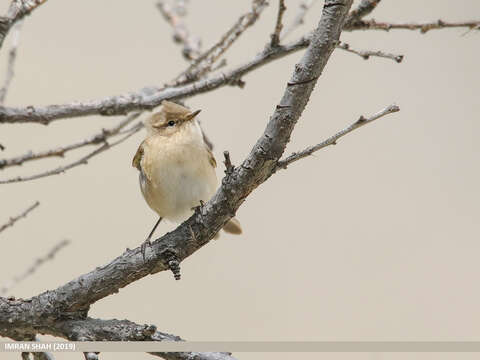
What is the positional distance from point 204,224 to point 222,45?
115 cm

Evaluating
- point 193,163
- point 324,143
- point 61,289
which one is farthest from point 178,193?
point 324,143

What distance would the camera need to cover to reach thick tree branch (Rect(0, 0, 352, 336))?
1.72 m

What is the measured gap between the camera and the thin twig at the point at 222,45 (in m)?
2.78

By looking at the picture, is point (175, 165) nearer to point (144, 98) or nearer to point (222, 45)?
point (144, 98)

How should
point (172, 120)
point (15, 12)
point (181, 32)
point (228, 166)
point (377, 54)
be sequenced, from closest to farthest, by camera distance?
point (228, 166)
point (377, 54)
point (15, 12)
point (172, 120)
point (181, 32)

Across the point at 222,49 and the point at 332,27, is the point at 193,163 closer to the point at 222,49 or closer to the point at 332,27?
the point at 222,49

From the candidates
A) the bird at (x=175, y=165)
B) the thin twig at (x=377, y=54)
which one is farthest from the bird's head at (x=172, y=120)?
the thin twig at (x=377, y=54)

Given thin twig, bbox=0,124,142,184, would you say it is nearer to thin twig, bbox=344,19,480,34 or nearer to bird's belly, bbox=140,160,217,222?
bird's belly, bbox=140,160,217,222

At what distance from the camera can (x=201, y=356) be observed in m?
2.00

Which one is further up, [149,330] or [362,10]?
[362,10]

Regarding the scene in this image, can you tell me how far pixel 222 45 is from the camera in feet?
9.41

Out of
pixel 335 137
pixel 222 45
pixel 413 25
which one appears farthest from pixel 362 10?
pixel 335 137

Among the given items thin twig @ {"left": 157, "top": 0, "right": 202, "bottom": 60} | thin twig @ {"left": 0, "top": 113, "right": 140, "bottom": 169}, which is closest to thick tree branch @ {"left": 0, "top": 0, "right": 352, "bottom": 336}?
thin twig @ {"left": 0, "top": 113, "right": 140, "bottom": 169}

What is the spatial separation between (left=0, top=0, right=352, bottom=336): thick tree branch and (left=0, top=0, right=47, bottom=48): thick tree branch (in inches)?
37.9
